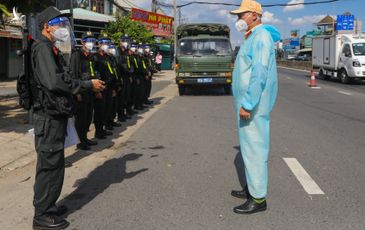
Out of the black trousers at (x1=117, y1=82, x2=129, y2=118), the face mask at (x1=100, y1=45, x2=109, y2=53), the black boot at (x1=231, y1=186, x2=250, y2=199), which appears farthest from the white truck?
the black boot at (x1=231, y1=186, x2=250, y2=199)

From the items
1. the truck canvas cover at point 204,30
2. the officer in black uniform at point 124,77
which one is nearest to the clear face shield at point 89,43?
the officer in black uniform at point 124,77

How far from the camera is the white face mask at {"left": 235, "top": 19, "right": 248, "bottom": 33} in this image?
4.48 m

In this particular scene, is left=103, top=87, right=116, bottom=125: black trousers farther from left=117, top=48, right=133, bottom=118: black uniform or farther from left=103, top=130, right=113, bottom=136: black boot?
left=117, top=48, right=133, bottom=118: black uniform

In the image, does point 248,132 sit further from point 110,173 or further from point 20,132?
point 20,132

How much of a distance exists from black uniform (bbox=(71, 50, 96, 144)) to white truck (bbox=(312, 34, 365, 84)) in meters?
18.2

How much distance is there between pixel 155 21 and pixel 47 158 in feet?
138

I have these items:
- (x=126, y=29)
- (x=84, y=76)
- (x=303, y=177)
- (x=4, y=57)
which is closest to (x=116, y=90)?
(x=84, y=76)

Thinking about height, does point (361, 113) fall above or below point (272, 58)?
below

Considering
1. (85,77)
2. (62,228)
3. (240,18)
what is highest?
(240,18)

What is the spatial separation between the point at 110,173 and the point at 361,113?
840cm

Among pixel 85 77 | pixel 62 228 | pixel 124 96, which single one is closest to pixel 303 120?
pixel 124 96

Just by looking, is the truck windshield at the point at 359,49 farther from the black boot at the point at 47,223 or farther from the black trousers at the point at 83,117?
the black boot at the point at 47,223

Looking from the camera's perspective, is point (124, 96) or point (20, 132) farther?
point (124, 96)

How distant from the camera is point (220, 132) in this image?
935cm
